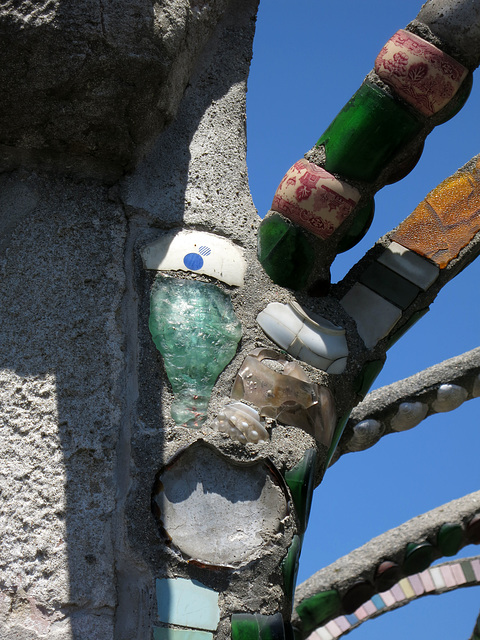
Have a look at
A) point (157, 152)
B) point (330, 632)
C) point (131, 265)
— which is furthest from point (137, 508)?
point (330, 632)

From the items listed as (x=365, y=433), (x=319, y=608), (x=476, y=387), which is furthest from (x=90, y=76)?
(x=319, y=608)

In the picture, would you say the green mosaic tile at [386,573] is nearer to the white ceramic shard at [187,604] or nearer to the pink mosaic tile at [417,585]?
the pink mosaic tile at [417,585]

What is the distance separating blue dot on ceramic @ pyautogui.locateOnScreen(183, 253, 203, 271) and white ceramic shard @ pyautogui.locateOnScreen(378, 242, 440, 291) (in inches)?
15.1

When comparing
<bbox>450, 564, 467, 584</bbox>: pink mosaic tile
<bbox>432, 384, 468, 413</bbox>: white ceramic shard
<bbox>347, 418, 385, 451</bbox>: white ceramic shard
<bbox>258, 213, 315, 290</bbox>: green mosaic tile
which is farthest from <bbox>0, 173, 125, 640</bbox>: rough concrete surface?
<bbox>450, 564, 467, 584</bbox>: pink mosaic tile

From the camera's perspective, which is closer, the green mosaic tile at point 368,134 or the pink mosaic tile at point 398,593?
the green mosaic tile at point 368,134

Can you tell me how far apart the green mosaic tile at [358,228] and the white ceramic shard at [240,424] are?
43 cm

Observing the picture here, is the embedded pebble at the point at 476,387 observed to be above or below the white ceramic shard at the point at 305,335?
below

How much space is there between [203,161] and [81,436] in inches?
25.9

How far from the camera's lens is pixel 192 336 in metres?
1.77

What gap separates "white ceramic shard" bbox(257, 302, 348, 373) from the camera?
71.5 inches

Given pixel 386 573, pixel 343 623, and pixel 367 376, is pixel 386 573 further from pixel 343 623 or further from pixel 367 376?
pixel 367 376

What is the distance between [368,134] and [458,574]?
3.12 metres

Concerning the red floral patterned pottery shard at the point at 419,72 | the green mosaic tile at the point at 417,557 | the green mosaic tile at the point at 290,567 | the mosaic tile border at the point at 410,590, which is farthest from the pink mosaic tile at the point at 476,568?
the red floral patterned pottery shard at the point at 419,72

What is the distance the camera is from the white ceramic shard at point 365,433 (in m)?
3.43
